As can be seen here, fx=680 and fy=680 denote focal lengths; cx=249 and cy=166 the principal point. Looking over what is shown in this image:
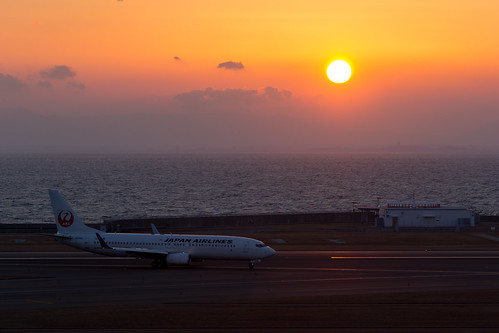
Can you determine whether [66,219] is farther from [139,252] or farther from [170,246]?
[170,246]

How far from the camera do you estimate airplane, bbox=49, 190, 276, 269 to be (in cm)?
6212

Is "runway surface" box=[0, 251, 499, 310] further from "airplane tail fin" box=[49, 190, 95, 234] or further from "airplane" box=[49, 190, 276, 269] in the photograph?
"airplane tail fin" box=[49, 190, 95, 234]

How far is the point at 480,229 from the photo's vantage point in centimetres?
9906

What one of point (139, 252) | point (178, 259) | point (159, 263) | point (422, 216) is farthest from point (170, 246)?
point (422, 216)

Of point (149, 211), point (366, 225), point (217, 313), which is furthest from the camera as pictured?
point (149, 211)

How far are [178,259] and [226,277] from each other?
697 centimetres

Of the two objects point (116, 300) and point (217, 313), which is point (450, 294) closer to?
point (217, 313)

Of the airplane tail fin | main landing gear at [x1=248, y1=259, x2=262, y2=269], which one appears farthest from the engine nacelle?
the airplane tail fin

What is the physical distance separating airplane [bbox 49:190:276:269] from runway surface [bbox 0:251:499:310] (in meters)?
1.23

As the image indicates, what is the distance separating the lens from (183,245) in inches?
2494

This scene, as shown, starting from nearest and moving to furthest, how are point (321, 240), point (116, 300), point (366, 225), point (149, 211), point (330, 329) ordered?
point (330, 329) → point (116, 300) → point (321, 240) → point (366, 225) → point (149, 211)

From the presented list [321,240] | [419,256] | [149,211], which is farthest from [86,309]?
[149,211]

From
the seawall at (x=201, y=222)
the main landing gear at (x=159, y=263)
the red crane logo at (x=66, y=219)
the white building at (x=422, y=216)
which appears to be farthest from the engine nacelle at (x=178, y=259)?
the white building at (x=422, y=216)

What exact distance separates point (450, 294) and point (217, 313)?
17.9m
